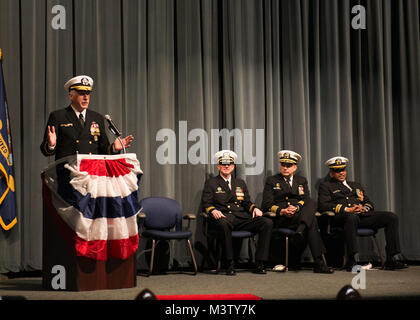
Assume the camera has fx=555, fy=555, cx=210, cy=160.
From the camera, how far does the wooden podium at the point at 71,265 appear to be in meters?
4.18

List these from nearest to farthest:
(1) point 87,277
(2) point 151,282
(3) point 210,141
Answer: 1. (1) point 87,277
2. (2) point 151,282
3. (3) point 210,141

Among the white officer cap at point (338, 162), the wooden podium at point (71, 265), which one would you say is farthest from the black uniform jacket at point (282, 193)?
the wooden podium at point (71, 265)

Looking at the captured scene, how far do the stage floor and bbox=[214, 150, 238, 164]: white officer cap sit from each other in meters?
1.18

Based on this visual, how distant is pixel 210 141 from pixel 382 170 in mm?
2127

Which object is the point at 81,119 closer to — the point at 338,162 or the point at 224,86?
the point at 224,86

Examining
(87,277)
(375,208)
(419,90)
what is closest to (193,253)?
(87,277)

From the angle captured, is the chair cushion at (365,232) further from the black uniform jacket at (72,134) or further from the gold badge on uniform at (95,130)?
the gold badge on uniform at (95,130)

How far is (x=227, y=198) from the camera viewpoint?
5.98m

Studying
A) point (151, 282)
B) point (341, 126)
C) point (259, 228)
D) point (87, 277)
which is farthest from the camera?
point (341, 126)

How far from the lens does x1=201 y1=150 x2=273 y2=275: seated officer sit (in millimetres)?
5629

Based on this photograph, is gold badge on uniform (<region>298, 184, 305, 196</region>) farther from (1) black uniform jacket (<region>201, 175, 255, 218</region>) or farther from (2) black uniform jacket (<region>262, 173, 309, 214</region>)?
(1) black uniform jacket (<region>201, 175, 255, 218</region>)

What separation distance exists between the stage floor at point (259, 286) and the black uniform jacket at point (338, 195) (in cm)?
75

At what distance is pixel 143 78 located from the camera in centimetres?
609

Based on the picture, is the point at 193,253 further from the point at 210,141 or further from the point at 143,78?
the point at 143,78
